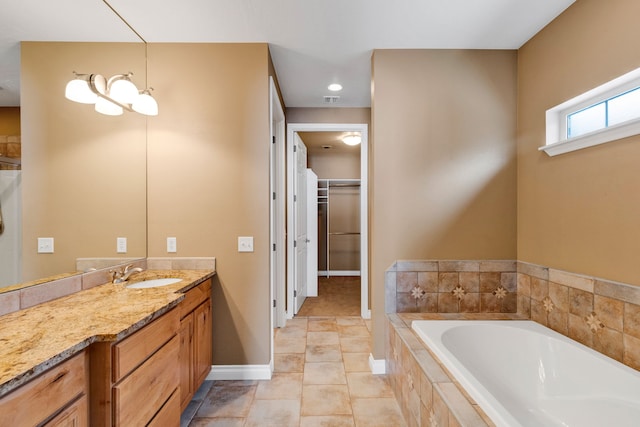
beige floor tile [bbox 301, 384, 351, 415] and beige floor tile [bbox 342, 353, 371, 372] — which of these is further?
beige floor tile [bbox 342, 353, 371, 372]

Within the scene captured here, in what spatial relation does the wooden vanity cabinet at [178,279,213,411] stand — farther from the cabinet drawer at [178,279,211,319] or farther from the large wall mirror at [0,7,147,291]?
the large wall mirror at [0,7,147,291]

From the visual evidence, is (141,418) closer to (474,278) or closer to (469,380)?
(469,380)

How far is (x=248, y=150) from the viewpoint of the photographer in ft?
7.68

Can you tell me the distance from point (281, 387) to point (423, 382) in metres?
1.15

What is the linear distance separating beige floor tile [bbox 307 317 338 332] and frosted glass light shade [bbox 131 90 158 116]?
257 cm

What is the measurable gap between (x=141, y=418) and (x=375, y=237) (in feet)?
5.83

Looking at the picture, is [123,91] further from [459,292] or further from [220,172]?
[459,292]

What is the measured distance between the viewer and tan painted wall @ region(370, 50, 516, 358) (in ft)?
7.84

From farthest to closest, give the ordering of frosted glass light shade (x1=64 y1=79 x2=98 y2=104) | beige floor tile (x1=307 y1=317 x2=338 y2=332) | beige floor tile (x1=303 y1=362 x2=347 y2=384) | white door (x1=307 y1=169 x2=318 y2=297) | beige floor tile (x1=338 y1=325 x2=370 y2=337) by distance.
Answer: white door (x1=307 y1=169 x2=318 y2=297)
beige floor tile (x1=307 y1=317 x2=338 y2=332)
beige floor tile (x1=338 y1=325 x2=370 y2=337)
beige floor tile (x1=303 y1=362 x2=347 y2=384)
frosted glass light shade (x1=64 y1=79 x2=98 y2=104)

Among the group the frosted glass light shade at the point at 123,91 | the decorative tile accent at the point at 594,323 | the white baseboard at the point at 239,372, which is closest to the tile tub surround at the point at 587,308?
the decorative tile accent at the point at 594,323

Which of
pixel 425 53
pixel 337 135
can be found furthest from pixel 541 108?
pixel 337 135

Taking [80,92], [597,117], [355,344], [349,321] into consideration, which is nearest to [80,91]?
[80,92]

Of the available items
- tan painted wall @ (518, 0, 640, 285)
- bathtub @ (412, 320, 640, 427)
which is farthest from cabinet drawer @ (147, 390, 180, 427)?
tan painted wall @ (518, 0, 640, 285)

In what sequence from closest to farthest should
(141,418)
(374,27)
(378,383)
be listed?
(141,418) < (374,27) < (378,383)
